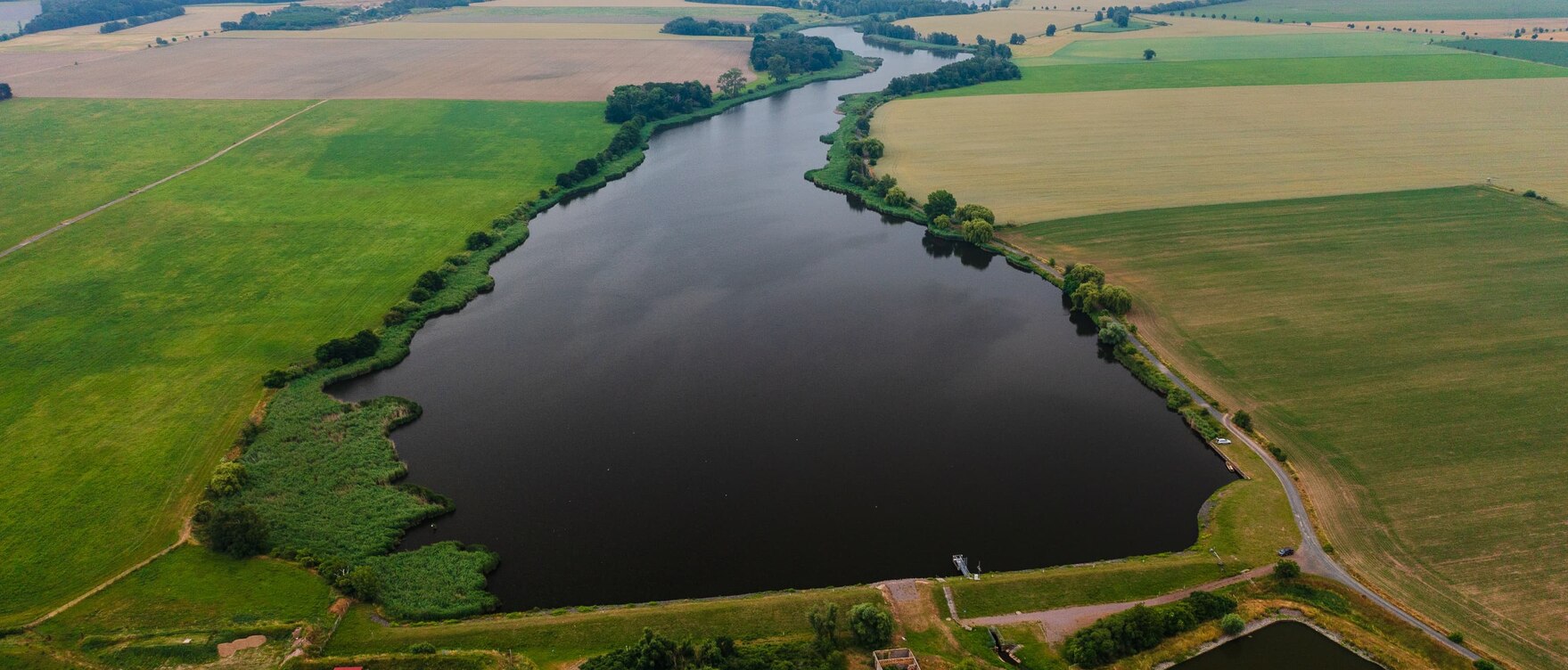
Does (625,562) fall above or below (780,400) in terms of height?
below

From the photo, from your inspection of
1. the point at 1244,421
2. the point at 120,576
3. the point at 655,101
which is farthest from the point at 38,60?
the point at 1244,421

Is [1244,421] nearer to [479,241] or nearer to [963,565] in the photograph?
[963,565]

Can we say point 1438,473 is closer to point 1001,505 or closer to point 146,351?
point 1001,505

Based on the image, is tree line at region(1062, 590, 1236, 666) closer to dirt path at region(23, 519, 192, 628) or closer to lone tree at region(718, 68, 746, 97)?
dirt path at region(23, 519, 192, 628)

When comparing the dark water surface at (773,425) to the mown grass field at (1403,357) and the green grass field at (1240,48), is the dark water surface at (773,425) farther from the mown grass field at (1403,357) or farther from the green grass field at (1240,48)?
the green grass field at (1240,48)

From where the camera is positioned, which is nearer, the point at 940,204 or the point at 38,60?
the point at 940,204

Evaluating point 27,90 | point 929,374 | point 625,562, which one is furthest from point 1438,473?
point 27,90
